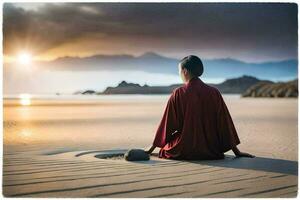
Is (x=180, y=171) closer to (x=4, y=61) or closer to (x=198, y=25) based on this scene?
(x=198, y=25)

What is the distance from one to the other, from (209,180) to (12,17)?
204cm

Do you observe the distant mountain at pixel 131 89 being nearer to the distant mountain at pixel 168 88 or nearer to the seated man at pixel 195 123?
the distant mountain at pixel 168 88

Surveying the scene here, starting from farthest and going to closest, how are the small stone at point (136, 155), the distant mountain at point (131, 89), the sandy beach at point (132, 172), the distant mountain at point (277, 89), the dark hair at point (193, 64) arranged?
the distant mountain at point (277, 89), the distant mountain at point (131, 89), the dark hair at point (193, 64), the small stone at point (136, 155), the sandy beach at point (132, 172)

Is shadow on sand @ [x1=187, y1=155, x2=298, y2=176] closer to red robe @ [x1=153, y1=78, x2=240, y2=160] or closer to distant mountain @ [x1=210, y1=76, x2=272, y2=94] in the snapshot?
red robe @ [x1=153, y1=78, x2=240, y2=160]

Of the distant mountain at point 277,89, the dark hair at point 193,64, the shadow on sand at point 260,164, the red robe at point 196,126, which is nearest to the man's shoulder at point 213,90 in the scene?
the red robe at point 196,126

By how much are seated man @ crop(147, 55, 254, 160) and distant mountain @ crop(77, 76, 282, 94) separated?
51 cm

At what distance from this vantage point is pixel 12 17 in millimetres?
5172

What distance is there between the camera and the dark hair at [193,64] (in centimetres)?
548

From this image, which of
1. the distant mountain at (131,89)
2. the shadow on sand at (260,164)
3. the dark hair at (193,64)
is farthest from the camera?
the distant mountain at (131,89)

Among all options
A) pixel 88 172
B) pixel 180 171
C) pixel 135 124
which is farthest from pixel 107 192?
pixel 135 124

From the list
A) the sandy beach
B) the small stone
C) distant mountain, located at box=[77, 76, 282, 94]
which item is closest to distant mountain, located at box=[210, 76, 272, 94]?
distant mountain, located at box=[77, 76, 282, 94]

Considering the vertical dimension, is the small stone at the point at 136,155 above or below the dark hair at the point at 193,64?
below

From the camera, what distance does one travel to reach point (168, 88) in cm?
612

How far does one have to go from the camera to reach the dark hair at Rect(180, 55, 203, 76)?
5477mm
